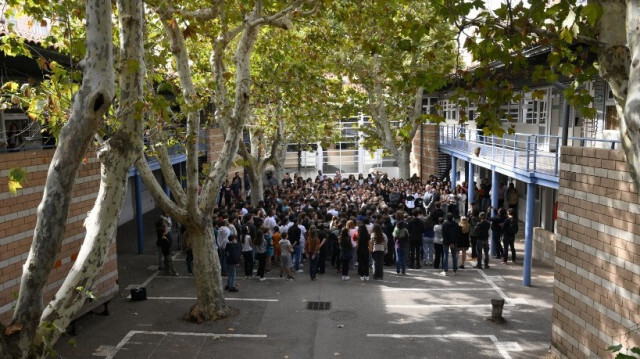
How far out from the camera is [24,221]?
31.1 ft

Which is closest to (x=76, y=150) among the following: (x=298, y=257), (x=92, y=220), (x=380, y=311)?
(x=92, y=220)

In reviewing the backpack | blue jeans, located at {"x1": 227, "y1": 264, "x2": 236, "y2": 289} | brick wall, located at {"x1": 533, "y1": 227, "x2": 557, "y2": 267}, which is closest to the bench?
blue jeans, located at {"x1": 227, "y1": 264, "x2": 236, "y2": 289}

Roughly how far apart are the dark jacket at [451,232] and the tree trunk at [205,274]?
6148 mm

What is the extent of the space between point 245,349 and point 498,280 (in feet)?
24.1

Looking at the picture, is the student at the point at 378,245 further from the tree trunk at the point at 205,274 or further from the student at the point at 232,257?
the tree trunk at the point at 205,274

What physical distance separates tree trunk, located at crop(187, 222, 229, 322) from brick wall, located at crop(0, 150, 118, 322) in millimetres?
2192

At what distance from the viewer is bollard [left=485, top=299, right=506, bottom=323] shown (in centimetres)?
1090

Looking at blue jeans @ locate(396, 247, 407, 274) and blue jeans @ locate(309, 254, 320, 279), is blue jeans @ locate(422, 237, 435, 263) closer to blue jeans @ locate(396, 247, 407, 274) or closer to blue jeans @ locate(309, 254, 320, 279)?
blue jeans @ locate(396, 247, 407, 274)

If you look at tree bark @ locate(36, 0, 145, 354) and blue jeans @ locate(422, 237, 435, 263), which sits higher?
tree bark @ locate(36, 0, 145, 354)

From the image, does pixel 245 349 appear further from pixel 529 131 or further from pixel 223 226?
pixel 529 131

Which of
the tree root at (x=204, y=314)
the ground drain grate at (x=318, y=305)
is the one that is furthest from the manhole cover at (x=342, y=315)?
the tree root at (x=204, y=314)

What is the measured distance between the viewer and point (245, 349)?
9883 millimetres

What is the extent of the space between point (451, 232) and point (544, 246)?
12.2 ft

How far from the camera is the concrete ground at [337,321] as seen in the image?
387 inches
